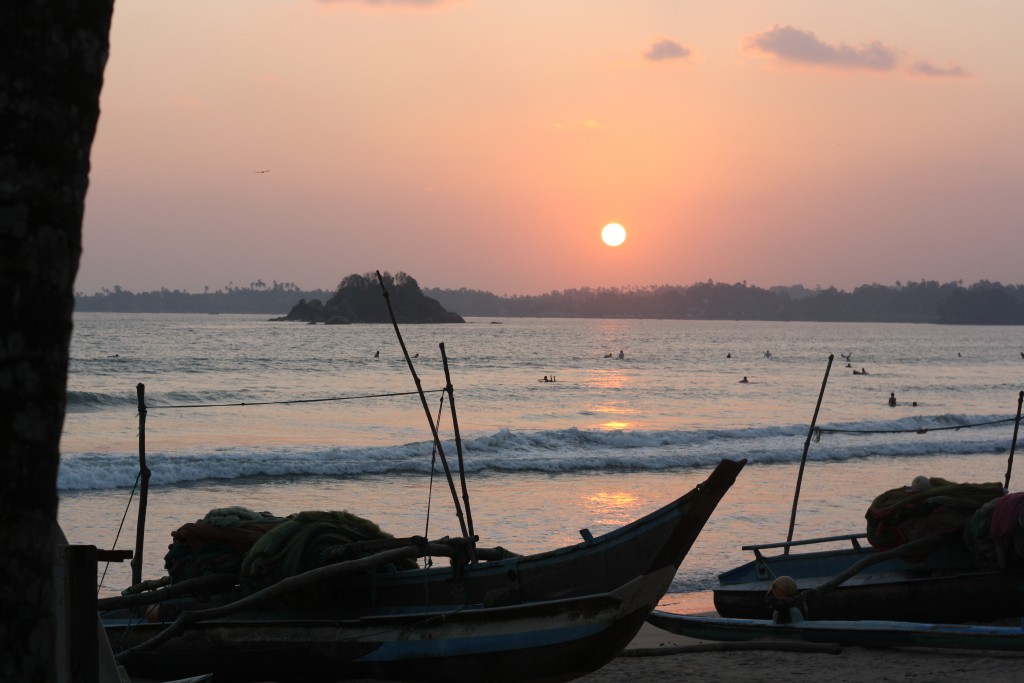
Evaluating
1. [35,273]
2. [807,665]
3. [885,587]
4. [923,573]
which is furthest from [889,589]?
[35,273]

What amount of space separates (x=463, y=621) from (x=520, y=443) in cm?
2357

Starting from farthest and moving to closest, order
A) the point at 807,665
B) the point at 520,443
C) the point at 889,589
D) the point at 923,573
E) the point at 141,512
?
1. the point at 520,443
2. the point at 141,512
3. the point at 923,573
4. the point at 889,589
5. the point at 807,665

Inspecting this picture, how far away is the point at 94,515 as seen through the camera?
18.9m

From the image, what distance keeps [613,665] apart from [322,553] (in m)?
2.63

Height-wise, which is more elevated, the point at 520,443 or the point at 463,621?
the point at 463,621

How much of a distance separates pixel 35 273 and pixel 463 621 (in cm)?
580

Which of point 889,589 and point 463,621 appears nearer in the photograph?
point 463,621

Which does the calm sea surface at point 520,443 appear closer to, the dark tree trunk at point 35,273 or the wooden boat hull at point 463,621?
the wooden boat hull at point 463,621

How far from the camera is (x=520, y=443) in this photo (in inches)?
1233

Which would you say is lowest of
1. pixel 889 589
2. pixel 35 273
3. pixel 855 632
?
pixel 855 632

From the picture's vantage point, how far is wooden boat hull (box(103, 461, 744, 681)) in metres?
7.26

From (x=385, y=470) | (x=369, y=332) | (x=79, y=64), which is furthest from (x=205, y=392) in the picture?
(x=369, y=332)

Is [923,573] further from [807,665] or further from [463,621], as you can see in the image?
[463,621]

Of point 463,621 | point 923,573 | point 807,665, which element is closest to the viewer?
point 463,621
